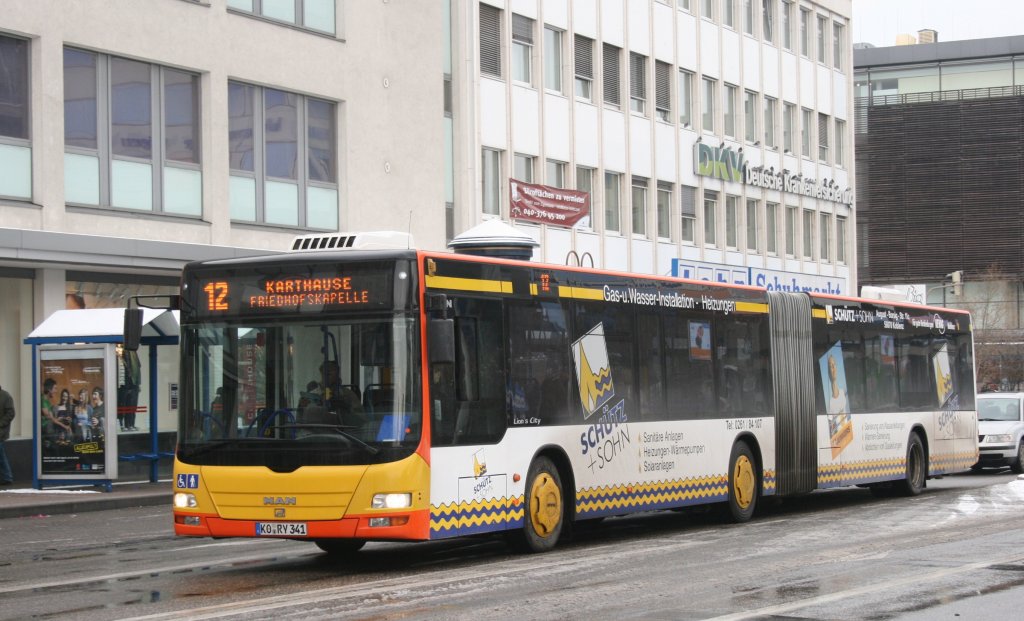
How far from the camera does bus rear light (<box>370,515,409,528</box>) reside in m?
12.2

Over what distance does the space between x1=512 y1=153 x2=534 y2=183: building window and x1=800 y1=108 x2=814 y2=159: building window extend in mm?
17751

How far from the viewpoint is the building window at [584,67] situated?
4078cm

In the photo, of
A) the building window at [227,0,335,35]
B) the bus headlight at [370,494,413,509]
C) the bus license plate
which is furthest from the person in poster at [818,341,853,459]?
the building window at [227,0,335,35]

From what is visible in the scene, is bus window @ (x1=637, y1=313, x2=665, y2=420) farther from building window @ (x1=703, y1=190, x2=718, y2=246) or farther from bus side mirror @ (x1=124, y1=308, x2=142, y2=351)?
building window @ (x1=703, y1=190, x2=718, y2=246)

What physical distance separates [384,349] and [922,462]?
12991 millimetres

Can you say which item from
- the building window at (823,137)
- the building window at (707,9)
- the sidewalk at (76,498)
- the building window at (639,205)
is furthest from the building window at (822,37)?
the sidewalk at (76,498)

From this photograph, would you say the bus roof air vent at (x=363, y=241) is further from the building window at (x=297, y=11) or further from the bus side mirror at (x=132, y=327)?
the building window at (x=297, y=11)

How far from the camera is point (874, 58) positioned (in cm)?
8519

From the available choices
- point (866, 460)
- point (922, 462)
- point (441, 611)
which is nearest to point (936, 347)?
point (922, 462)

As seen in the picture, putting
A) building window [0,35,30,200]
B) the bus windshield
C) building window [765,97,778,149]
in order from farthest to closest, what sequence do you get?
building window [765,97,778,149] → building window [0,35,30,200] → the bus windshield

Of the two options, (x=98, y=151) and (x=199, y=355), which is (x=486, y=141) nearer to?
(x=98, y=151)

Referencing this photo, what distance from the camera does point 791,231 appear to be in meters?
52.9

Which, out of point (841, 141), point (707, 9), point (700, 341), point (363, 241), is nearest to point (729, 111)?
point (707, 9)

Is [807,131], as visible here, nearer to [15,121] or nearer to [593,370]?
[15,121]
